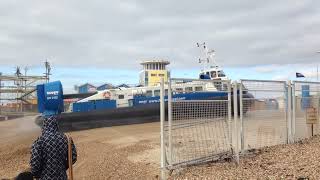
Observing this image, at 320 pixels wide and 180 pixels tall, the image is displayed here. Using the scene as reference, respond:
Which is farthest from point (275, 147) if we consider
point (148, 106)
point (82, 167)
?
point (148, 106)

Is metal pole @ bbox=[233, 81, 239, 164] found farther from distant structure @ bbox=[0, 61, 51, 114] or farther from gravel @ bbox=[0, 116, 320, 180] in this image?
distant structure @ bbox=[0, 61, 51, 114]

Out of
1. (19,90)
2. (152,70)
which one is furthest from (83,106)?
(19,90)

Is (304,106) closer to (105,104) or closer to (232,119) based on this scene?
(232,119)

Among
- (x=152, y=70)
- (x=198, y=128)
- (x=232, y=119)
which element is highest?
(x=152, y=70)

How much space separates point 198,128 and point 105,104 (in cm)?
1906

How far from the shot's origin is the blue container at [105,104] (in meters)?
28.2

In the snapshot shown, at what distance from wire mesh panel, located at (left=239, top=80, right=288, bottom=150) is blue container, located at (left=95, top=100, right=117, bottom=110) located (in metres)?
16.7

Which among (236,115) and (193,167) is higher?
(236,115)

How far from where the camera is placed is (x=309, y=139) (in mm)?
13109

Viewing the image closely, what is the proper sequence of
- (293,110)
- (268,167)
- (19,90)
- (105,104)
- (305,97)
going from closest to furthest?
(268,167)
(293,110)
(305,97)
(105,104)
(19,90)

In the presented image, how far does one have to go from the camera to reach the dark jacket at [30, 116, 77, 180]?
5.59 metres

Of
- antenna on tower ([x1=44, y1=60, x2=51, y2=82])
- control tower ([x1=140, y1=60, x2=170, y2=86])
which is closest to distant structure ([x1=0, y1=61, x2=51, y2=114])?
antenna on tower ([x1=44, y1=60, x2=51, y2=82])

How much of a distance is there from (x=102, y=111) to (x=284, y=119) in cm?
1620

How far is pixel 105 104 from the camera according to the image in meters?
28.4
